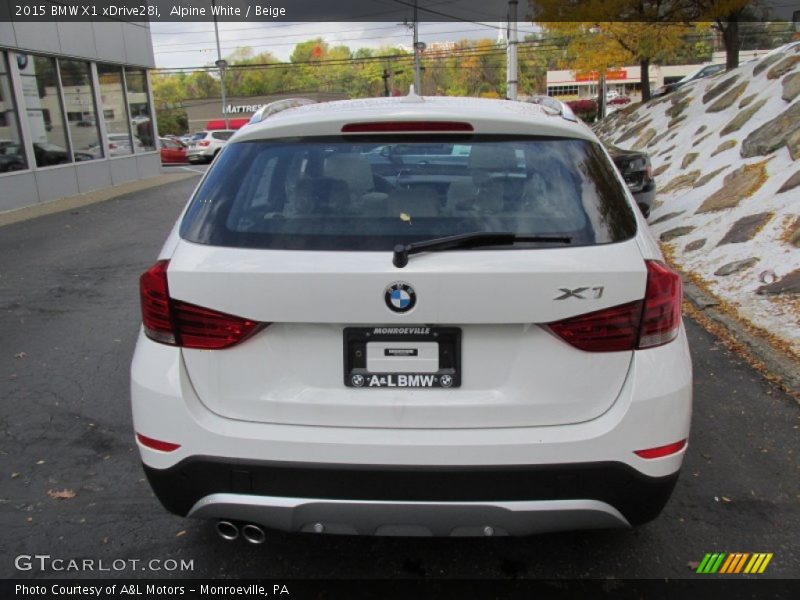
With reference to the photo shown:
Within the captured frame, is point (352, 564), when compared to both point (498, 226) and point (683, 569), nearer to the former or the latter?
point (683, 569)

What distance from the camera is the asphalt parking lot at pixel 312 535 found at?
9.14 ft

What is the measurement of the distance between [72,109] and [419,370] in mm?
18320

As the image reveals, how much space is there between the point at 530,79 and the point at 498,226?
4258 inches

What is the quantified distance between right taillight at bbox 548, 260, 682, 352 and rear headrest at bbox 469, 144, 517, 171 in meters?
0.63

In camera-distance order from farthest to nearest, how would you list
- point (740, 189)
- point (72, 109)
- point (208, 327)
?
1. point (72, 109)
2. point (740, 189)
3. point (208, 327)

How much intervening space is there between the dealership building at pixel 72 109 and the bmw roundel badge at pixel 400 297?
14.7 metres

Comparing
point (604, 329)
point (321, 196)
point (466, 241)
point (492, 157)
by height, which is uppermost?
point (492, 157)

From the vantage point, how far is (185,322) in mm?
2264

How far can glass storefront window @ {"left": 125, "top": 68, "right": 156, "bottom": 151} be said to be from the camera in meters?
21.2

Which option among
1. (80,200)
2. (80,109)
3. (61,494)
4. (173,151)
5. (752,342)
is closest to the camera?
(61,494)

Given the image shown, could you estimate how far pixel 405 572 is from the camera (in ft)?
9.03

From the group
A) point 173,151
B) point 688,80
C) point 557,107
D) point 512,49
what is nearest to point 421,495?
point 557,107

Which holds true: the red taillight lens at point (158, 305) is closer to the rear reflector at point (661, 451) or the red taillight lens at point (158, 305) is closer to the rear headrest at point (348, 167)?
the rear headrest at point (348, 167)

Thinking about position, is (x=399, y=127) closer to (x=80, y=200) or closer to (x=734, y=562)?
(x=734, y=562)
